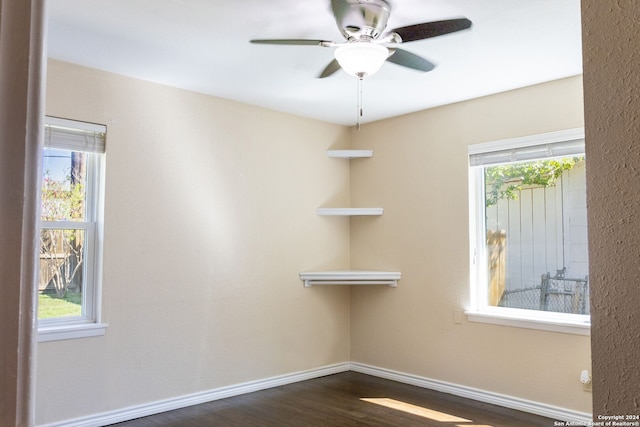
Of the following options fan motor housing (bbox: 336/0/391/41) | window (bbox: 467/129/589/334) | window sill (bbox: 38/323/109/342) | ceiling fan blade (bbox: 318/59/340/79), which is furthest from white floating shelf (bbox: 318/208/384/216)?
fan motor housing (bbox: 336/0/391/41)

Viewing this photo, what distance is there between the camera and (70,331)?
3.24 m

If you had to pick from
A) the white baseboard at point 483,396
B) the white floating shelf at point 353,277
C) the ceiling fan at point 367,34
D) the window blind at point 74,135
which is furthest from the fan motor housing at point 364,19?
the white baseboard at point 483,396

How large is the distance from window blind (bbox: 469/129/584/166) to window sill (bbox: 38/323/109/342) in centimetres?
317

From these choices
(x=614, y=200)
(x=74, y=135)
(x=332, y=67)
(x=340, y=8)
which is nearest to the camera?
(x=614, y=200)

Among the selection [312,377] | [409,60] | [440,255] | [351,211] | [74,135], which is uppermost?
[409,60]

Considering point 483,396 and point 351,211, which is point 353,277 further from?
point 483,396

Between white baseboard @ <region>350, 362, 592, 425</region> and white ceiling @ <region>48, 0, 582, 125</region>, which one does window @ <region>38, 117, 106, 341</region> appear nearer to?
white ceiling @ <region>48, 0, 582, 125</region>

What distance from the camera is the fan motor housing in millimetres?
2297

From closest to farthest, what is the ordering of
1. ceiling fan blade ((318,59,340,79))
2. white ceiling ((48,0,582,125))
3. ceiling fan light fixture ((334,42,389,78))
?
ceiling fan light fixture ((334,42,389,78)), white ceiling ((48,0,582,125)), ceiling fan blade ((318,59,340,79))

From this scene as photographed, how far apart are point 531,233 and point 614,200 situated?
11.5ft

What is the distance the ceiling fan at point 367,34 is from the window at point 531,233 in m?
1.74

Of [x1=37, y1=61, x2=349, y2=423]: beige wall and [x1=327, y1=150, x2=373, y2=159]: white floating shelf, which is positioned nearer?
[x1=37, y1=61, x2=349, y2=423]: beige wall

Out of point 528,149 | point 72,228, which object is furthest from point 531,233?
point 72,228

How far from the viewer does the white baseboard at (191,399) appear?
332 cm
